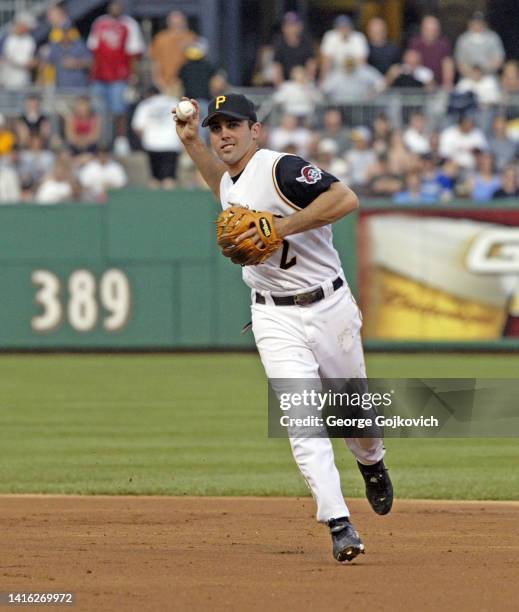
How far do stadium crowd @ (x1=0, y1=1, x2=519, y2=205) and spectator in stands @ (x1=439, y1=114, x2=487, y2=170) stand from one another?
0.06ft

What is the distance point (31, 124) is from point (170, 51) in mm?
2233

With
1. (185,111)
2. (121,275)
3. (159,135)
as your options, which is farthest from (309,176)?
(159,135)

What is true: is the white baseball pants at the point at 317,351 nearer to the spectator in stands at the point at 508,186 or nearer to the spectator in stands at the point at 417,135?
the spectator in stands at the point at 508,186

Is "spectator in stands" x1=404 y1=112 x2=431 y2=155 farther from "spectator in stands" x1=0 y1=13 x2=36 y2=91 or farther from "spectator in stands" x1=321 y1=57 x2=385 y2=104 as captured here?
"spectator in stands" x1=0 y1=13 x2=36 y2=91

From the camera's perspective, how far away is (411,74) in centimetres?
2083

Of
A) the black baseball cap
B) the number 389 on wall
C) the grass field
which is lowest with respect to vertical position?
the number 389 on wall

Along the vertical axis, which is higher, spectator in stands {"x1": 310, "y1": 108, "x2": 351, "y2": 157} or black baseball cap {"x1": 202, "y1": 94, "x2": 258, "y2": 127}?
black baseball cap {"x1": 202, "y1": 94, "x2": 258, "y2": 127}

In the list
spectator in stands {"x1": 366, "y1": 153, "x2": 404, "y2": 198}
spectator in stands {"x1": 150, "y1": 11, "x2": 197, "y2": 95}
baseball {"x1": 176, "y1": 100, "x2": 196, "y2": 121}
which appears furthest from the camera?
spectator in stands {"x1": 150, "y1": 11, "x2": 197, "y2": 95}

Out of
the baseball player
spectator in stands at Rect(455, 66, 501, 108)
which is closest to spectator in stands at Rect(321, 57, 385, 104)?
spectator in stands at Rect(455, 66, 501, 108)

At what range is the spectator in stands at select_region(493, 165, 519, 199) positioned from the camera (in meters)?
19.2

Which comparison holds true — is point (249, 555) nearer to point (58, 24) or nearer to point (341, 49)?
point (341, 49)

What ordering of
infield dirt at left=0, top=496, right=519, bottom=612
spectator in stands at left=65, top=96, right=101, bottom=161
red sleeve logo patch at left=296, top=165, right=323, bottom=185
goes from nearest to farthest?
1. infield dirt at left=0, top=496, right=519, bottom=612
2. red sleeve logo patch at left=296, top=165, right=323, bottom=185
3. spectator in stands at left=65, top=96, right=101, bottom=161

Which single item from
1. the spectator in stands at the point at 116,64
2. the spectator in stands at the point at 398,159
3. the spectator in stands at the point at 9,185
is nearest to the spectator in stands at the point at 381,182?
the spectator in stands at the point at 398,159

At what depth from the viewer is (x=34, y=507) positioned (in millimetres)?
8727
